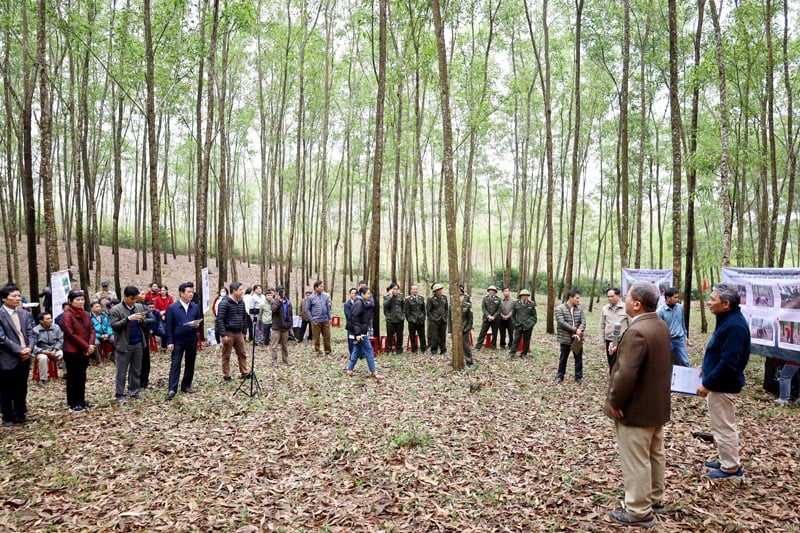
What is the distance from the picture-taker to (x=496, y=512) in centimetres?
377

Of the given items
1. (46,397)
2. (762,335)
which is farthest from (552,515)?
(46,397)

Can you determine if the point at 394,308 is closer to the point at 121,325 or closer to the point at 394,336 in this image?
the point at 394,336

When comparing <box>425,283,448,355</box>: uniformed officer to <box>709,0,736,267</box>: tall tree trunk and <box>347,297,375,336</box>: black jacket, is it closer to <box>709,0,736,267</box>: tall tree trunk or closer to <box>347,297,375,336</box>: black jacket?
<box>347,297,375,336</box>: black jacket

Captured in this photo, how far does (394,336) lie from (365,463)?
275 inches

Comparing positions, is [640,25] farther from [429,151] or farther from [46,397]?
[46,397]

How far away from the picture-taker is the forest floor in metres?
3.68

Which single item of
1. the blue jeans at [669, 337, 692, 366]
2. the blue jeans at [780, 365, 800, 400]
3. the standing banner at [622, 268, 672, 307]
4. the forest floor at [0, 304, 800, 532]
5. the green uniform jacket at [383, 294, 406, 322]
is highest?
the standing banner at [622, 268, 672, 307]

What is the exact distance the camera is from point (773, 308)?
6.95 metres

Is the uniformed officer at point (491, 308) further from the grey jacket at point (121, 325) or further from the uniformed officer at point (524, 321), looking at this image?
the grey jacket at point (121, 325)

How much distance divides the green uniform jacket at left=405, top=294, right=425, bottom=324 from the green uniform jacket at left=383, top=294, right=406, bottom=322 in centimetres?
22

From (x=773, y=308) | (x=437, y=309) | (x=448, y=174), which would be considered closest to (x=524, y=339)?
(x=437, y=309)

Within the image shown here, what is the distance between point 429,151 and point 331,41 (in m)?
9.40

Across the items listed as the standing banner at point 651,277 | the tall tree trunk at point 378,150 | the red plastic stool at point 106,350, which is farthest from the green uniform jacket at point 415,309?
the red plastic stool at point 106,350

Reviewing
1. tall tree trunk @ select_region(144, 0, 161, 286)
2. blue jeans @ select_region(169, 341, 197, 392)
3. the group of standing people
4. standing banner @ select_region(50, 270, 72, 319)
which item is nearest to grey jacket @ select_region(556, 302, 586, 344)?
the group of standing people
